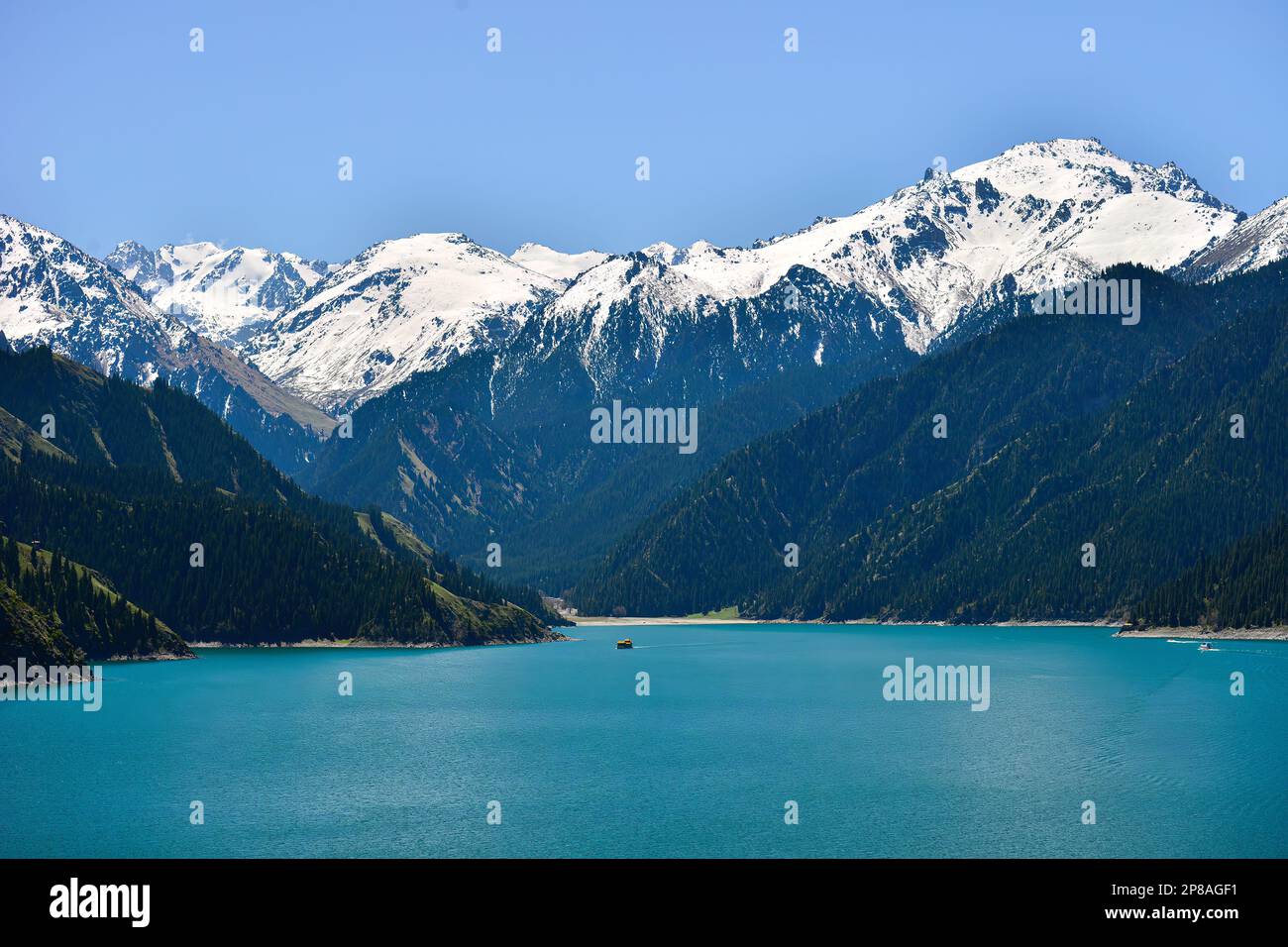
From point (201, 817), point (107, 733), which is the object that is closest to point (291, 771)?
point (201, 817)
